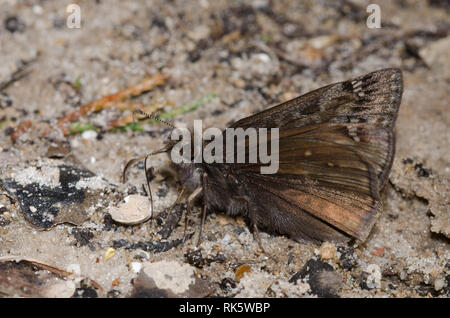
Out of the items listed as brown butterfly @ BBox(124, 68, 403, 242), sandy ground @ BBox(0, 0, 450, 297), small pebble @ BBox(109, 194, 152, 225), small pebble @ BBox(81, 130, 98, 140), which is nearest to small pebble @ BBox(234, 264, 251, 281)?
sandy ground @ BBox(0, 0, 450, 297)

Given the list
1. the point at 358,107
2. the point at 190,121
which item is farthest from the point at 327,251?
the point at 190,121

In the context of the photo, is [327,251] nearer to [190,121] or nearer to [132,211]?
[132,211]

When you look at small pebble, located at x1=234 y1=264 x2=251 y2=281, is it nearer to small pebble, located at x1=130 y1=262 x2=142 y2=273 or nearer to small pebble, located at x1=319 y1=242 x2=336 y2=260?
small pebble, located at x1=319 y1=242 x2=336 y2=260

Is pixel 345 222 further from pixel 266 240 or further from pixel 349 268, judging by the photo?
pixel 266 240

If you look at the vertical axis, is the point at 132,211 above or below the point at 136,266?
above
